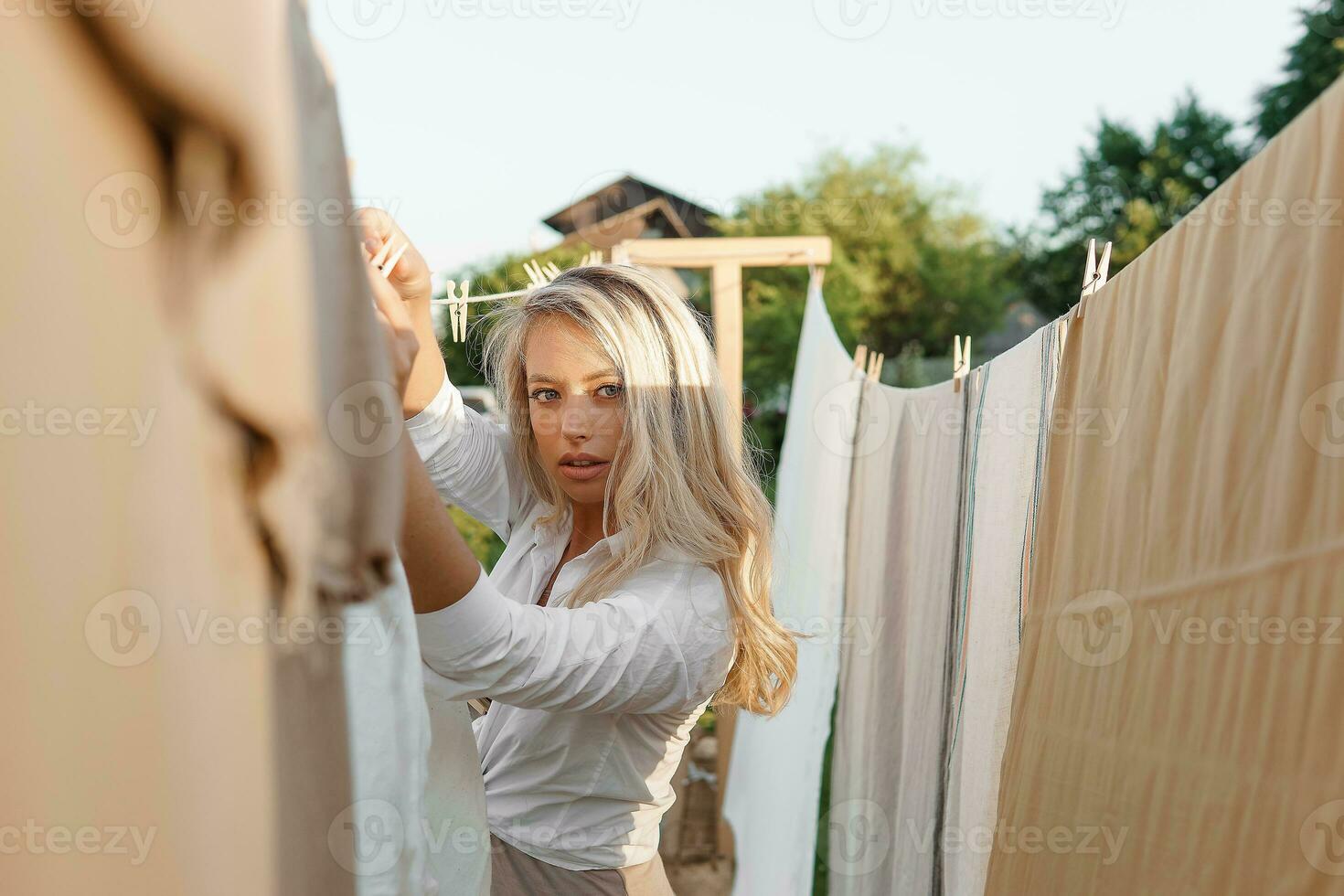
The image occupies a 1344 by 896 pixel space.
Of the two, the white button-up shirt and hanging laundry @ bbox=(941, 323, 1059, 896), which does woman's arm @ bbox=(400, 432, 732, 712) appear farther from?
hanging laundry @ bbox=(941, 323, 1059, 896)

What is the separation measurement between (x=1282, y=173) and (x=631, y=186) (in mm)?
16602

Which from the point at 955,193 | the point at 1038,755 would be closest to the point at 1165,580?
the point at 1038,755

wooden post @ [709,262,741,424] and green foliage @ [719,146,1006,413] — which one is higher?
green foliage @ [719,146,1006,413]

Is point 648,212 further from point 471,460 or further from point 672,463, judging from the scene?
point 672,463

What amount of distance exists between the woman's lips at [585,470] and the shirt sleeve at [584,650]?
0.79 ft

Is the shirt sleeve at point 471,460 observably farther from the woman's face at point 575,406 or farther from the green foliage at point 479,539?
the green foliage at point 479,539

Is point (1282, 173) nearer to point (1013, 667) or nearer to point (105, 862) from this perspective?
point (105, 862)

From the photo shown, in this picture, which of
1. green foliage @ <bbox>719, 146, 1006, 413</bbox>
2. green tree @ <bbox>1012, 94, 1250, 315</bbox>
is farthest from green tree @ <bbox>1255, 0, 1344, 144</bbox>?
green foliage @ <bbox>719, 146, 1006, 413</bbox>

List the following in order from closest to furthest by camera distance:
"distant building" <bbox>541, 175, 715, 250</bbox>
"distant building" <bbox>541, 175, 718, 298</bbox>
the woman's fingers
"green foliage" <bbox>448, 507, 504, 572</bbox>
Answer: the woman's fingers, "distant building" <bbox>541, 175, 715, 250</bbox>, "green foliage" <bbox>448, 507, 504, 572</bbox>, "distant building" <bbox>541, 175, 718, 298</bbox>

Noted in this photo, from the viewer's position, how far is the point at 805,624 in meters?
3.17

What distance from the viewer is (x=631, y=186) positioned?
17.0 meters

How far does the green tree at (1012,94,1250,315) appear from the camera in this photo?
720 inches

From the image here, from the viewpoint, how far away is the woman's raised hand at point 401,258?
1108 millimetres

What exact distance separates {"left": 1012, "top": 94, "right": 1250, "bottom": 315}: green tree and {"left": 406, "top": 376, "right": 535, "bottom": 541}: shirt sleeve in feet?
57.4
